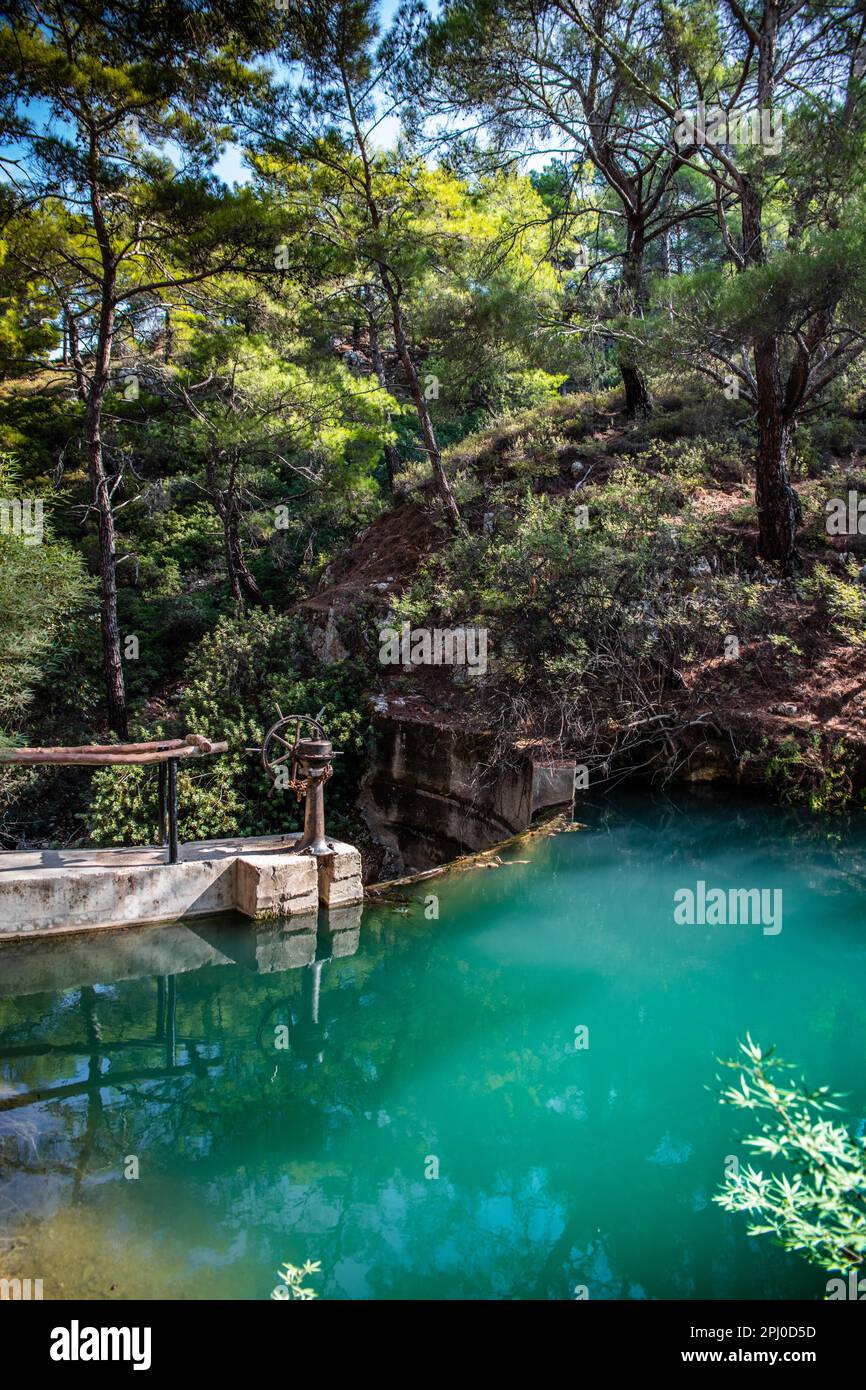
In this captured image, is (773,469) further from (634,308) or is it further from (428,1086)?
(428,1086)

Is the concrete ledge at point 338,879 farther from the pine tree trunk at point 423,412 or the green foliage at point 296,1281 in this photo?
the pine tree trunk at point 423,412

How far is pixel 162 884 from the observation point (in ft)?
19.0

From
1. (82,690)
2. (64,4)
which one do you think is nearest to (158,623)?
(82,690)

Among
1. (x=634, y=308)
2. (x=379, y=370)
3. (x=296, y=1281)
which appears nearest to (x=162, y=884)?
(x=296, y=1281)

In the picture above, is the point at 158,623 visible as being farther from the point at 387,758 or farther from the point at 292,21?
the point at 292,21

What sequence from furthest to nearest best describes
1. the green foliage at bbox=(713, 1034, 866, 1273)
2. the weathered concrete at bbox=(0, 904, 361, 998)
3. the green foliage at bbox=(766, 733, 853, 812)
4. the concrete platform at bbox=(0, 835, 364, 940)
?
the green foliage at bbox=(766, 733, 853, 812) < the concrete platform at bbox=(0, 835, 364, 940) < the weathered concrete at bbox=(0, 904, 361, 998) < the green foliage at bbox=(713, 1034, 866, 1273)

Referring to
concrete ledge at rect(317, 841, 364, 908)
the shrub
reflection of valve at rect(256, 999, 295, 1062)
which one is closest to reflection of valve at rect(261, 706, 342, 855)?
concrete ledge at rect(317, 841, 364, 908)

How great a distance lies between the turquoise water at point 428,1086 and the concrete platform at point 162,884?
21 centimetres

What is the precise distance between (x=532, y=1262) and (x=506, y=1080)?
1.11 meters

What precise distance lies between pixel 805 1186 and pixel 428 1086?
198 cm

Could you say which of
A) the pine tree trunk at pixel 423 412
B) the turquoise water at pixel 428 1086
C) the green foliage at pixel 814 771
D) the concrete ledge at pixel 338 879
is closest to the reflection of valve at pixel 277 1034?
the turquoise water at pixel 428 1086

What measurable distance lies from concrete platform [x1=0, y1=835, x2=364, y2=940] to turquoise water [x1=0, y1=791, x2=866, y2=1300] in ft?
0.67

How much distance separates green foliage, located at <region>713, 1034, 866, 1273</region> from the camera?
2.36 m

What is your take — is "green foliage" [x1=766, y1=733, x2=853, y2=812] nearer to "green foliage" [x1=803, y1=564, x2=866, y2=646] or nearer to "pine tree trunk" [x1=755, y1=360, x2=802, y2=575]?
"green foliage" [x1=803, y1=564, x2=866, y2=646]
